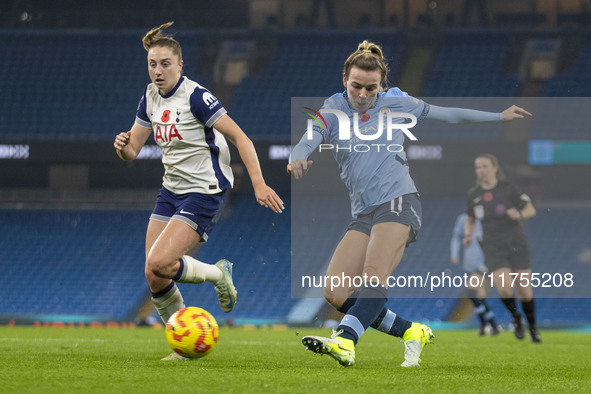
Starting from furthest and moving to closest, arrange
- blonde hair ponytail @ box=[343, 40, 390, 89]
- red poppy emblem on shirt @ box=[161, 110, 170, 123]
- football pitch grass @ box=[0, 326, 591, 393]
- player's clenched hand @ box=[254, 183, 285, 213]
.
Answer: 1. red poppy emblem on shirt @ box=[161, 110, 170, 123]
2. blonde hair ponytail @ box=[343, 40, 390, 89]
3. player's clenched hand @ box=[254, 183, 285, 213]
4. football pitch grass @ box=[0, 326, 591, 393]

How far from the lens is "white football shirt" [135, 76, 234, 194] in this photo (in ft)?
20.2

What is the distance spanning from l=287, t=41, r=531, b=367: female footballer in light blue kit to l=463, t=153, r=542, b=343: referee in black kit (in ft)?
13.7

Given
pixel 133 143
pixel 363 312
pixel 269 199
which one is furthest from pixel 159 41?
pixel 363 312

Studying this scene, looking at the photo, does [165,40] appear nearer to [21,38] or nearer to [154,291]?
[154,291]

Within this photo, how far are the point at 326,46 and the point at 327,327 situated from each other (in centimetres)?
755

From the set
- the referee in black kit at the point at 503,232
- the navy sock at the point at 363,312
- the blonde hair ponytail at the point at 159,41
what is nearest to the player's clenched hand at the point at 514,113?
the navy sock at the point at 363,312

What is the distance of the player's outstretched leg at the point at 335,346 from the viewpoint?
4.93 m

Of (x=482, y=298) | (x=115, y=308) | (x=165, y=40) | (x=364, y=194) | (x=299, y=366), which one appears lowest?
(x=115, y=308)

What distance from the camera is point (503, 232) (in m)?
10.4

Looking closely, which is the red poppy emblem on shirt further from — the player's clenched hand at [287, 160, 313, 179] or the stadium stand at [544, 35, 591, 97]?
the stadium stand at [544, 35, 591, 97]

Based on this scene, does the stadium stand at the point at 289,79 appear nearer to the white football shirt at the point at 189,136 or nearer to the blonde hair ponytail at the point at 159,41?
the white football shirt at the point at 189,136

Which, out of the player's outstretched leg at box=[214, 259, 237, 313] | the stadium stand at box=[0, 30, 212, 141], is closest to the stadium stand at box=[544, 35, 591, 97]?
the stadium stand at box=[0, 30, 212, 141]

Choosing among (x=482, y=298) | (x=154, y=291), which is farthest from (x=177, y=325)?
(x=482, y=298)

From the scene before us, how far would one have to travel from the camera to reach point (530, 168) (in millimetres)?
16938
